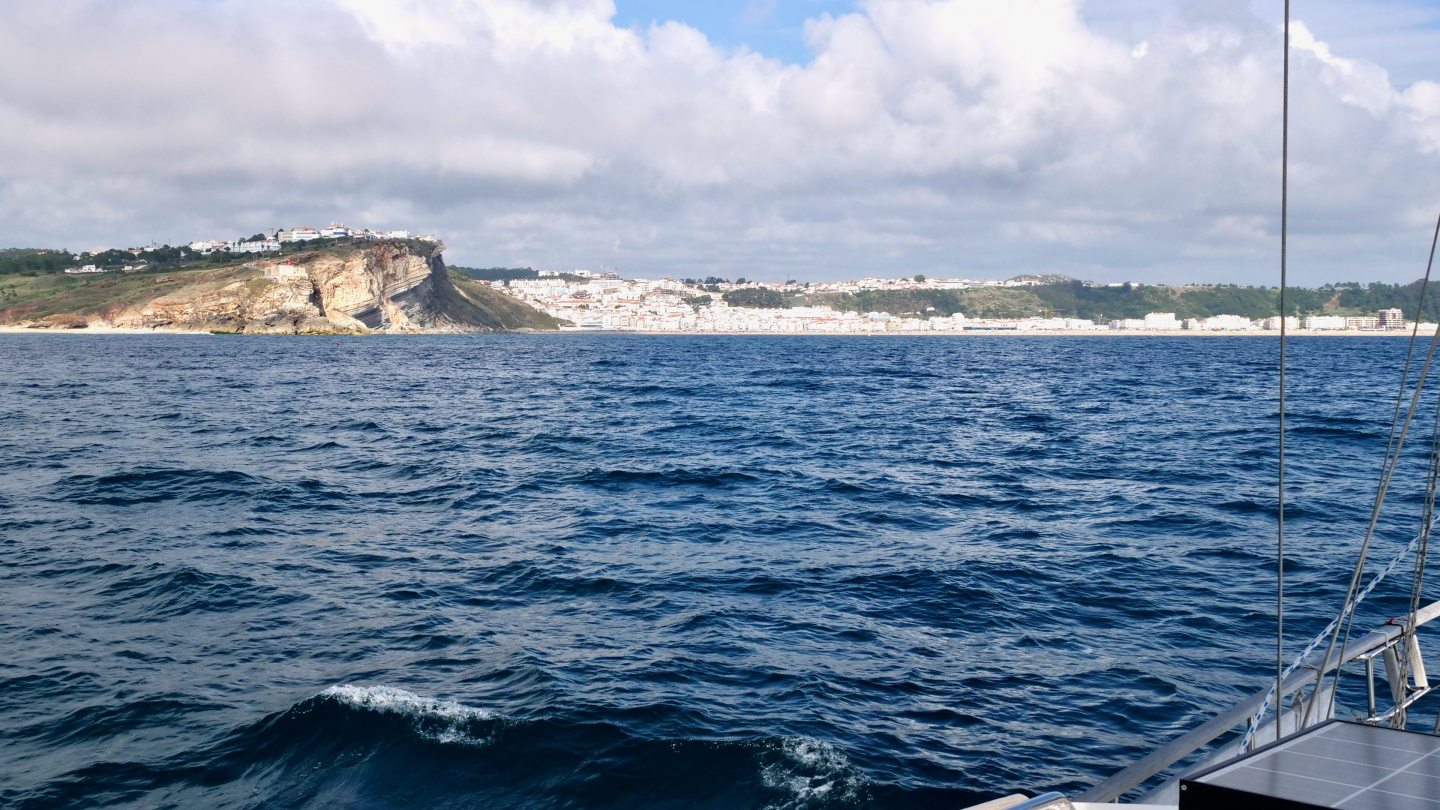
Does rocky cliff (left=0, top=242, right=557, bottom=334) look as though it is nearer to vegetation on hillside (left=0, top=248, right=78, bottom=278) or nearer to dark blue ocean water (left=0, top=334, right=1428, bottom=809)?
vegetation on hillside (left=0, top=248, right=78, bottom=278)

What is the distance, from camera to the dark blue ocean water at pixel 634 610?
7066 millimetres

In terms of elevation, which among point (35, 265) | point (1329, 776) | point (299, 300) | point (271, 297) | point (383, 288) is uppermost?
point (35, 265)

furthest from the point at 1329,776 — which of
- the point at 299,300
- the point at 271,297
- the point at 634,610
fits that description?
the point at 299,300

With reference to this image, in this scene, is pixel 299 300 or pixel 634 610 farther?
pixel 299 300

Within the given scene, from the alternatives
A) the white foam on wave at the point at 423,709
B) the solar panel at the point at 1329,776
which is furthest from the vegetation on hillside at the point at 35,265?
the solar panel at the point at 1329,776

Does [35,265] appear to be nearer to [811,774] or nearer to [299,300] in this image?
[299,300]

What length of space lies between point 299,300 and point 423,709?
144 meters

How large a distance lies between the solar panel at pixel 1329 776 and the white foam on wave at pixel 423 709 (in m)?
5.89

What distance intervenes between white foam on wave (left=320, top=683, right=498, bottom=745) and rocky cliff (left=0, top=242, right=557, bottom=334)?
143 metres

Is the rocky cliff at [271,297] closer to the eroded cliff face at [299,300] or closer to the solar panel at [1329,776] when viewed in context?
the eroded cliff face at [299,300]

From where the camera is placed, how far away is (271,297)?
443 ft

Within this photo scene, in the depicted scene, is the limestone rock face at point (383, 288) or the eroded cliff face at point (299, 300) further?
the limestone rock face at point (383, 288)

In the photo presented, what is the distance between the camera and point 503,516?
15938 mm

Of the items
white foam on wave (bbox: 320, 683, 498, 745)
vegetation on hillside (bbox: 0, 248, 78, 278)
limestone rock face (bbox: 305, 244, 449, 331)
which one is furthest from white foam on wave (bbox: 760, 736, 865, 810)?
vegetation on hillside (bbox: 0, 248, 78, 278)
